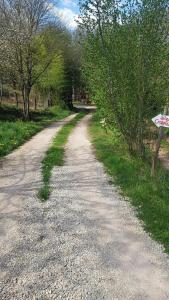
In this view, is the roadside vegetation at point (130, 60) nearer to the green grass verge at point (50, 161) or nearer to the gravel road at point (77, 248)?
the green grass verge at point (50, 161)

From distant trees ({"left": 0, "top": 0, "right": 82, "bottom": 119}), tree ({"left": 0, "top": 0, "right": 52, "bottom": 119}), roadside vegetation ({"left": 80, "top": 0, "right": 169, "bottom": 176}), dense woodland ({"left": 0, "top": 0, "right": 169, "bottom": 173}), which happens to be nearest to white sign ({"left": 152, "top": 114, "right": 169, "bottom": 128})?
dense woodland ({"left": 0, "top": 0, "right": 169, "bottom": 173})

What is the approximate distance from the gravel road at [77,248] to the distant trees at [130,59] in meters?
4.32

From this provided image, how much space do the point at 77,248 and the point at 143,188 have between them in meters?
3.82

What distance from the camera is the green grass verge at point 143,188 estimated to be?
8.00 m

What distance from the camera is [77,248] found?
693 cm

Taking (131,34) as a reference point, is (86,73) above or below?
below

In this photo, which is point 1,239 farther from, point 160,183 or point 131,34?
point 131,34

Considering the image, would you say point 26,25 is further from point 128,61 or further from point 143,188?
point 143,188

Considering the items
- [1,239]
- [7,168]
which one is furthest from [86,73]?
[1,239]

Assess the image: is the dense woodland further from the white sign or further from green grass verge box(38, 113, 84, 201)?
green grass verge box(38, 113, 84, 201)

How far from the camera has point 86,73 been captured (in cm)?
1633

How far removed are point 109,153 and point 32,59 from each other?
2023 cm

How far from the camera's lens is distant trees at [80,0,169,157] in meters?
13.4

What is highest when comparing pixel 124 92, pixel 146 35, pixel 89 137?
pixel 146 35
